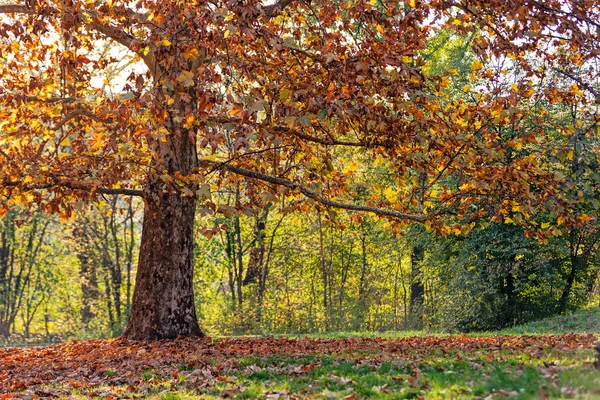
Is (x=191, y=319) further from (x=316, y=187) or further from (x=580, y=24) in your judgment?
(x=580, y=24)

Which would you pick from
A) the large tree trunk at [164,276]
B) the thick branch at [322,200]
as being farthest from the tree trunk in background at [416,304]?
the large tree trunk at [164,276]

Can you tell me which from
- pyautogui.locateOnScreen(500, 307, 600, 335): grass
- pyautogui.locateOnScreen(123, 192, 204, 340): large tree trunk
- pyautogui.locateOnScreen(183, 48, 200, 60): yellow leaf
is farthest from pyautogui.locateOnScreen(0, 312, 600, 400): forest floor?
pyautogui.locateOnScreen(500, 307, 600, 335): grass

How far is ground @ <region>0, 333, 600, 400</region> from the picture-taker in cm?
661

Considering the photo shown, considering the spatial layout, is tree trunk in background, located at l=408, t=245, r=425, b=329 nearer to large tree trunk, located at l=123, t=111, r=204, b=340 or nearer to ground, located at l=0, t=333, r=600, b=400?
large tree trunk, located at l=123, t=111, r=204, b=340

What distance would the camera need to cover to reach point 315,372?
8758 millimetres

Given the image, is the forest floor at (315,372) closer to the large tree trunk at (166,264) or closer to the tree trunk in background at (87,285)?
the large tree trunk at (166,264)

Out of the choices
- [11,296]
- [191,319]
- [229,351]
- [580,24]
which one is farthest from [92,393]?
[11,296]

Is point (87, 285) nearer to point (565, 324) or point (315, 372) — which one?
point (565, 324)

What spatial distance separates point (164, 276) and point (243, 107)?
18.3ft

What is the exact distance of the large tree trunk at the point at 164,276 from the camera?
13.7 m

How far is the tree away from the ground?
2.40m

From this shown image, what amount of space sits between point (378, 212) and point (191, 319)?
4542mm

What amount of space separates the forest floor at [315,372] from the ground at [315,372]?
0.04ft

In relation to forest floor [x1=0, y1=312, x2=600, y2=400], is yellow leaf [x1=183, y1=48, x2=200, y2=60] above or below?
above
